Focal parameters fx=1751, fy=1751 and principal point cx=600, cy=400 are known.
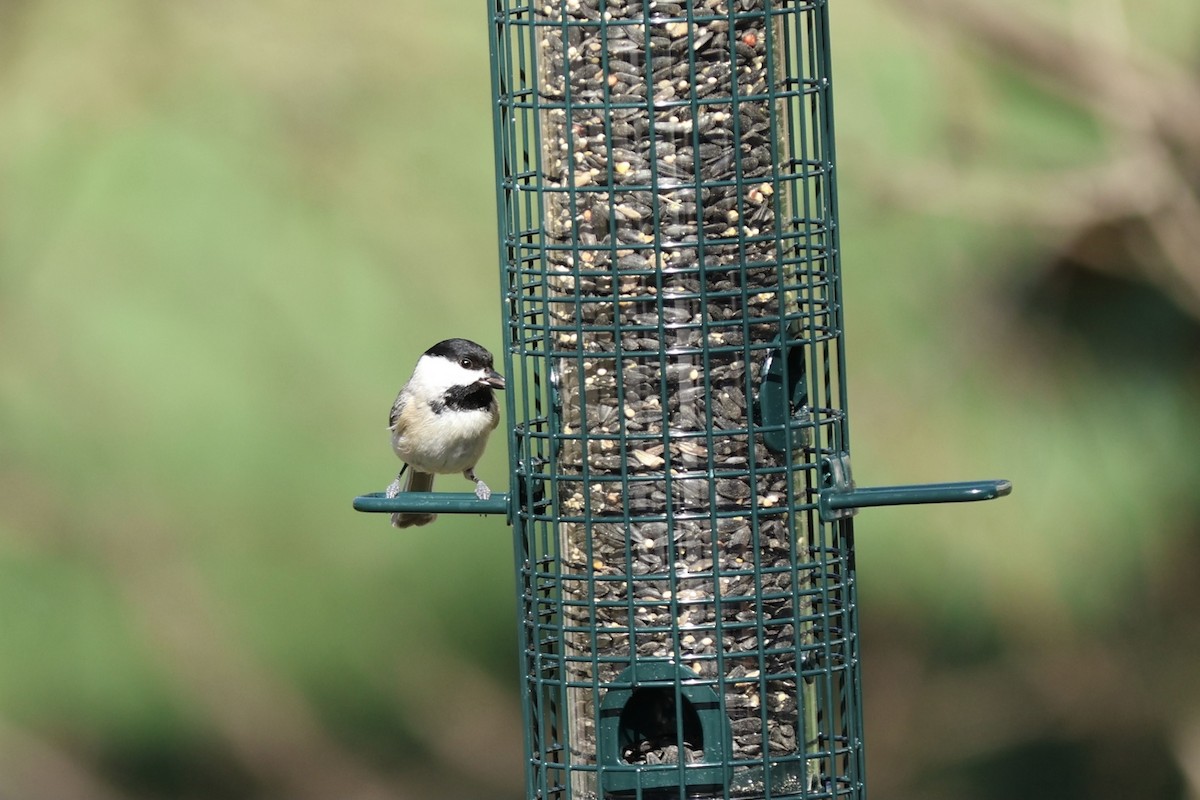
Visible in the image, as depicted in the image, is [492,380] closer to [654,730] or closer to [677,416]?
[677,416]

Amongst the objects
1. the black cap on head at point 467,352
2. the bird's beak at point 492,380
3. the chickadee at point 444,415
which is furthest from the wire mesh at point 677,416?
the chickadee at point 444,415

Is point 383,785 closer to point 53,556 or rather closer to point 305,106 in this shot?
point 53,556

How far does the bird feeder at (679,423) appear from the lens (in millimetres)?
3670

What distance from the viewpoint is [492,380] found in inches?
191

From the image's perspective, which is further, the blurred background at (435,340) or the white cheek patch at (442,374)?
the blurred background at (435,340)

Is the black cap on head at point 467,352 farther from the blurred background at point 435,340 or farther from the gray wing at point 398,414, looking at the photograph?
the blurred background at point 435,340

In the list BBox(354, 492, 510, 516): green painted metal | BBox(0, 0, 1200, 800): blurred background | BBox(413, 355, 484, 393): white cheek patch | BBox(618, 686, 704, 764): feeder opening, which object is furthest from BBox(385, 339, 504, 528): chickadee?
BBox(618, 686, 704, 764): feeder opening

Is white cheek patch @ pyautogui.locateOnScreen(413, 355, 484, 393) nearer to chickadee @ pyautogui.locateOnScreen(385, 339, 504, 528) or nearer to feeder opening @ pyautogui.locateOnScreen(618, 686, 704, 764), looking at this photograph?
chickadee @ pyautogui.locateOnScreen(385, 339, 504, 528)

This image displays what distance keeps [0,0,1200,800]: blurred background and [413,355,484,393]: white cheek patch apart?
3.98ft

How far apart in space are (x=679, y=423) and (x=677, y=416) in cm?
2

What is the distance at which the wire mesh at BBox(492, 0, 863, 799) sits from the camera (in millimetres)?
3670

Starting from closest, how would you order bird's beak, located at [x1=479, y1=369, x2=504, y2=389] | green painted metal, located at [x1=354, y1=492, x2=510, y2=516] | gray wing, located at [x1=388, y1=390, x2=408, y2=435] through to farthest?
green painted metal, located at [x1=354, y1=492, x2=510, y2=516]
bird's beak, located at [x1=479, y1=369, x2=504, y2=389]
gray wing, located at [x1=388, y1=390, x2=408, y2=435]

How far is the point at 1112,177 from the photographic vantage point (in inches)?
267

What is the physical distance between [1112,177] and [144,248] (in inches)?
147
